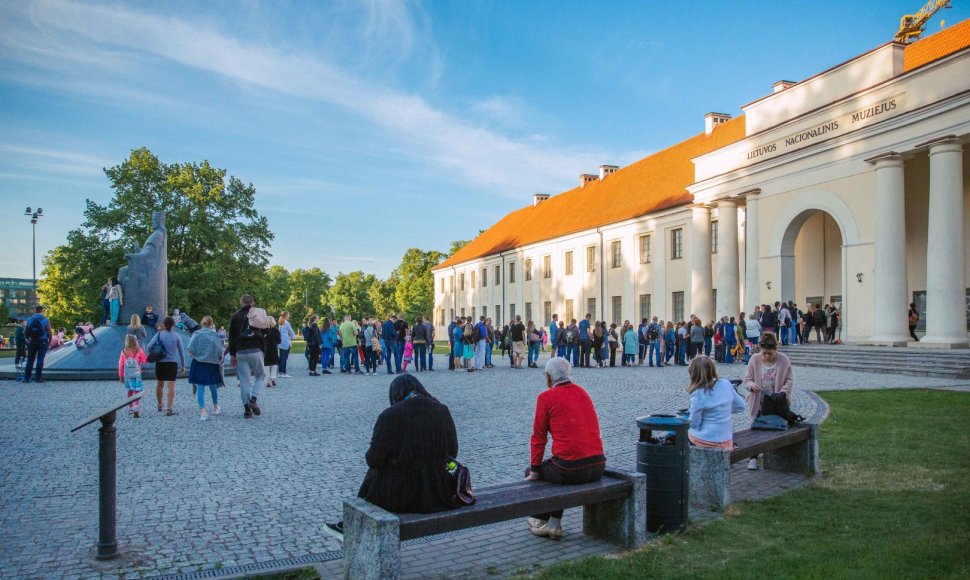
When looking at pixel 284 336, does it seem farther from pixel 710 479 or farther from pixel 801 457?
pixel 710 479

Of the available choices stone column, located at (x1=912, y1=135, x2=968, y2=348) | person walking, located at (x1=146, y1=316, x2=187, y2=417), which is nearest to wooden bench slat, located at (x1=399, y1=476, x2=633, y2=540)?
person walking, located at (x1=146, y1=316, x2=187, y2=417)

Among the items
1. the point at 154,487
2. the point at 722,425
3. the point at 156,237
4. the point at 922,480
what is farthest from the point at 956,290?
the point at 156,237

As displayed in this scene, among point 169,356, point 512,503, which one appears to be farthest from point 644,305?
point 512,503

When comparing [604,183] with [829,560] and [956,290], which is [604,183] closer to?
[956,290]

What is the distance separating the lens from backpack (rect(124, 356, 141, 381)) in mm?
12320

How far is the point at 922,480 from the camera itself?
7047 mm

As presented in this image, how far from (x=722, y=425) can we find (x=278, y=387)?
545 inches

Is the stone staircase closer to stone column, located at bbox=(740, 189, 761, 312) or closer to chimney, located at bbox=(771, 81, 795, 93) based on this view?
stone column, located at bbox=(740, 189, 761, 312)

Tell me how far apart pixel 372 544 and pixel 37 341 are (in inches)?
712

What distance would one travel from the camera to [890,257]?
75.0 feet

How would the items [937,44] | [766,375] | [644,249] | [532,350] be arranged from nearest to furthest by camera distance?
1. [766,375]
2. [532,350]
3. [937,44]
4. [644,249]

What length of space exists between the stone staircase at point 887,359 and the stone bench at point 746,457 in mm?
12952

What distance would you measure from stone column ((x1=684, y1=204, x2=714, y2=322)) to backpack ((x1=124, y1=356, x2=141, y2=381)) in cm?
2597

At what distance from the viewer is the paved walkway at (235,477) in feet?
17.0
